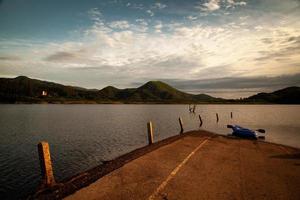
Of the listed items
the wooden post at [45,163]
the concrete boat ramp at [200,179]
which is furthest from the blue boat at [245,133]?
the wooden post at [45,163]

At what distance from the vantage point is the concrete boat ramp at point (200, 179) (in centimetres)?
853

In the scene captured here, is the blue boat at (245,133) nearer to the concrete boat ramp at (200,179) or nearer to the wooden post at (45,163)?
the concrete boat ramp at (200,179)

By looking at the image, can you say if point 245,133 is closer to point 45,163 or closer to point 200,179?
point 200,179

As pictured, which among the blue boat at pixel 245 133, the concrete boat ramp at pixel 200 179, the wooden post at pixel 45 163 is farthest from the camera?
the blue boat at pixel 245 133

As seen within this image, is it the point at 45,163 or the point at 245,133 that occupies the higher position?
the point at 45,163

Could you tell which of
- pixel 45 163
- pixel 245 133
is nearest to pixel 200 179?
pixel 45 163

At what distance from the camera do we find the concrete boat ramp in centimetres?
853

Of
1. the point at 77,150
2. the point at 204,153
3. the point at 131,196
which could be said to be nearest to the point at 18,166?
the point at 77,150

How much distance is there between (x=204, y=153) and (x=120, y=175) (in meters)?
7.71

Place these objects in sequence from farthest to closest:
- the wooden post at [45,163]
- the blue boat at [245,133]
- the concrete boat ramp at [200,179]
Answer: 1. the blue boat at [245,133]
2. the wooden post at [45,163]
3. the concrete boat ramp at [200,179]

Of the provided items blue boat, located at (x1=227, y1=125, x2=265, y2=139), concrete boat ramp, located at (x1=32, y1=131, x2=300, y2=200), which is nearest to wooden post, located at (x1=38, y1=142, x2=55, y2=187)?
concrete boat ramp, located at (x1=32, y1=131, x2=300, y2=200)

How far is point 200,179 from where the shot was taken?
10.2 meters

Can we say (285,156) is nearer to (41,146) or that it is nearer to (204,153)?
(204,153)

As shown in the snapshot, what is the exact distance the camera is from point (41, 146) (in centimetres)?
1126
